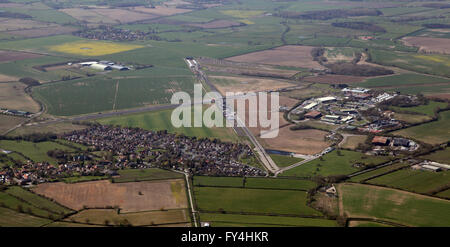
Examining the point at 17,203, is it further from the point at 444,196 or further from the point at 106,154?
the point at 444,196

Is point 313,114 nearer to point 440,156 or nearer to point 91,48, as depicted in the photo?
point 440,156

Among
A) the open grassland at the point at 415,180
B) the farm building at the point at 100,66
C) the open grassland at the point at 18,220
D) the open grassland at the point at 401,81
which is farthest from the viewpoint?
the farm building at the point at 100,66

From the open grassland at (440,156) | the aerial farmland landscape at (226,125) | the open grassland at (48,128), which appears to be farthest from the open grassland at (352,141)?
the open grassland at (48,128)

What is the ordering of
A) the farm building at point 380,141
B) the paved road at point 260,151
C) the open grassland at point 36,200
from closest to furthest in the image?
the open grassland at point 36,200 → the paved road at point 260,151 → the farm building at point 380,141

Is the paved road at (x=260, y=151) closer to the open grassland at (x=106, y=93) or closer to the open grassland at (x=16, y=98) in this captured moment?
the open grassland at (x=106, y=93)

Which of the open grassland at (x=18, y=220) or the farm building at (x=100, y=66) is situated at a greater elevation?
the farm building at (x=100, y=66)

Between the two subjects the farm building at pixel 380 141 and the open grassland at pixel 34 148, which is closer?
the open grassland at pixel 34 148
